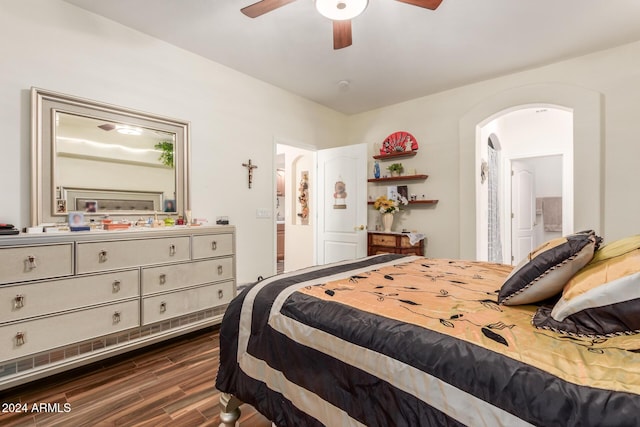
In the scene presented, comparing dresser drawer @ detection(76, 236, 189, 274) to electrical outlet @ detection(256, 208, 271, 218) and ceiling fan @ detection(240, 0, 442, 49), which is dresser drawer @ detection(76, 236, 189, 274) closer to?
electrical outlet @ detection(256, 208, 271, 218)

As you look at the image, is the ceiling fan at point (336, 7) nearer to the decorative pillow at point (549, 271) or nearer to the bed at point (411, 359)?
the decorative pillow at point (549, 271)

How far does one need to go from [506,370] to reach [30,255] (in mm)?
2526

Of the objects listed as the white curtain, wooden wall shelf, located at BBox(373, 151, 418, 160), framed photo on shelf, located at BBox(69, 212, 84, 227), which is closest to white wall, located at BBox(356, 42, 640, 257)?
wooden wall shelf, located at BBox(373, 151, 418, 160)

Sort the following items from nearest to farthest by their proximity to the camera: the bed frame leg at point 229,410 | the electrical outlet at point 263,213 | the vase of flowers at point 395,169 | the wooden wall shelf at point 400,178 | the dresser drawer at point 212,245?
the bed frame leg at point 229,410 < the dresser drawer at point 212,245 < the electrical outlet at point 263,213 < the wooden wall shelf at point 400,178 < the vase of flowers at point 395,169

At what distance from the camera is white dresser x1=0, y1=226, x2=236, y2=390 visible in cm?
188

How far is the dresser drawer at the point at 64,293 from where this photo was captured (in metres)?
1.86

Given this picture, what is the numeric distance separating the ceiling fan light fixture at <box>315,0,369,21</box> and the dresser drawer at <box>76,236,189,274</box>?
80.6 inches

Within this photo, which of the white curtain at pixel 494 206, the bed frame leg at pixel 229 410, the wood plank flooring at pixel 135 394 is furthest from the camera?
the white curtain at pixel 494 206

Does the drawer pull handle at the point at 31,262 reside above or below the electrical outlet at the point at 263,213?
below

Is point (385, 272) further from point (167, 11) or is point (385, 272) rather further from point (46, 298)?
point (167, 11)

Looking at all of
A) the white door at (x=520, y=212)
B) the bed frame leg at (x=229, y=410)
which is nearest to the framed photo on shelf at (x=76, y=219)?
the bed frame leg at (x=229, y=410)

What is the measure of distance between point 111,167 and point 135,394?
1809mm

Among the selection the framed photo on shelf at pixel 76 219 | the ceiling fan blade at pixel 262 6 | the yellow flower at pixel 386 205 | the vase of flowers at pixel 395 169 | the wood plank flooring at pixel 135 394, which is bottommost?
the wood plank flooring at pixel 135 394

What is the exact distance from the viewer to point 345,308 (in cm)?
124
